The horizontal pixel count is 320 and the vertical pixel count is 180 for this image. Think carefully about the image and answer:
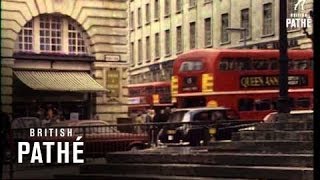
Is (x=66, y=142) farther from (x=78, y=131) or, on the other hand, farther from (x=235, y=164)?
(x=235, y=164)

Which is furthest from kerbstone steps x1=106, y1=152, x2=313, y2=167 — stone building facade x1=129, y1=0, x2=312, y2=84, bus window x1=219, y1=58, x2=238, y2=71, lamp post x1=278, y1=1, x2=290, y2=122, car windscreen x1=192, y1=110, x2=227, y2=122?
bus window x1=219, y1=58, x2=238, y2=71

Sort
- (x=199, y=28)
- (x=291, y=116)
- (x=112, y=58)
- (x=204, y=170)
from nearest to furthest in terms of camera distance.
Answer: (x=112, y=58) → (x=199, y=28) → (x=291, y=116) → (x=204, y=170)

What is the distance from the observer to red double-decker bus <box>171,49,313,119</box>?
168 inches

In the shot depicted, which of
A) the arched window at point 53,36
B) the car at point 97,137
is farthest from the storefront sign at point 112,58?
the car at point 97,137

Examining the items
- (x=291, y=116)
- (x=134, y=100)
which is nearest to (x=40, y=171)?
(x=134, y=100)

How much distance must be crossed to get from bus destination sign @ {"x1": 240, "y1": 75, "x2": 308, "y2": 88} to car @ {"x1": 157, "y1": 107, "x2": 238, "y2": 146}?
0.20 meters

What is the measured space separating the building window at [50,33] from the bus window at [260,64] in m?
1.21

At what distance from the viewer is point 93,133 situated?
13.8 feet

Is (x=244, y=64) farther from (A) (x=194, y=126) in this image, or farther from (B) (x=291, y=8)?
(A) (x=194, y=126)

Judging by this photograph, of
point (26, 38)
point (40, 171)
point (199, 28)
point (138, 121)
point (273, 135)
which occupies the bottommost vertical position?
point (40, 171)

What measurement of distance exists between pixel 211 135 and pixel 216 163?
0.82ft

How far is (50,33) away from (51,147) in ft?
2.33

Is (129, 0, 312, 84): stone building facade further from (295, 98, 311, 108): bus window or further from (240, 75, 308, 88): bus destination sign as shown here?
(295, 98, 311, 108): bus window

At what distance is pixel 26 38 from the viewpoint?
12.4ft
